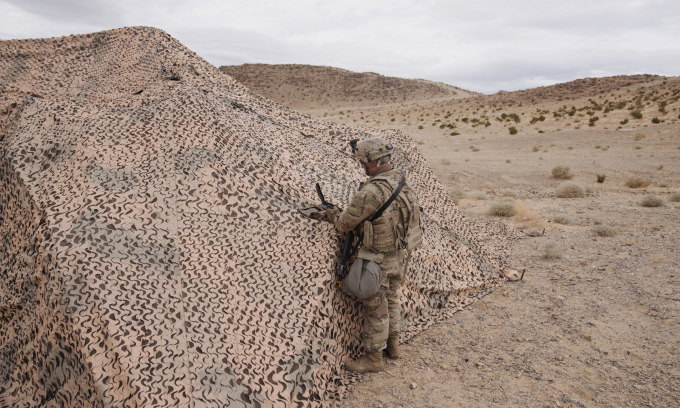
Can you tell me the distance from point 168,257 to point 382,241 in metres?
1.59

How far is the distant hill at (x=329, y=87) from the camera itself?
58688 mm

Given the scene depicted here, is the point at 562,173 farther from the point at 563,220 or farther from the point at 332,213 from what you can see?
the point at 332,213

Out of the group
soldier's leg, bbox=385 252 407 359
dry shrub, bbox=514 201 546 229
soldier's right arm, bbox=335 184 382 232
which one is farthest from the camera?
dry shrub, bbox=514 201 546 229

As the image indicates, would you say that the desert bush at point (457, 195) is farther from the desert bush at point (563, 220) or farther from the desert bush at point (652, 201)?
the desert bush at point (652, 201)

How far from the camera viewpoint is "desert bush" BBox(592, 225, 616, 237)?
7.21 metres

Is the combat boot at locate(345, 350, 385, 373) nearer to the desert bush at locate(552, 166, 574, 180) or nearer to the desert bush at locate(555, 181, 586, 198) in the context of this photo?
the desert bush at locate(555, 181, 586, 198)

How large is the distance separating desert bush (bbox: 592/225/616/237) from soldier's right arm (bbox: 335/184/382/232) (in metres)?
Answer: 5.52

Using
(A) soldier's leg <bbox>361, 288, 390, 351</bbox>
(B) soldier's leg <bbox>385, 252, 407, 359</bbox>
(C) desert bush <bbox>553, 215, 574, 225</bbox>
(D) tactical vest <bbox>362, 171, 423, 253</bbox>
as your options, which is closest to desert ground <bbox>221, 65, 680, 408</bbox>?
(C) desert bush <bbox>553, 215, 574, 225</bbox>

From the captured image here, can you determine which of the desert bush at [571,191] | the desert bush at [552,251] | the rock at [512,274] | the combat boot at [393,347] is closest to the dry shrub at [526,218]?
the desert bush at [552,251]

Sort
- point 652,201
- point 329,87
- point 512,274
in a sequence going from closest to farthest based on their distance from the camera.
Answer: point 512,274
point 652,201
point 329,87

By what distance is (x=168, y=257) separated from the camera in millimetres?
3338

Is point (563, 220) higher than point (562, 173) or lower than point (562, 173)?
lower

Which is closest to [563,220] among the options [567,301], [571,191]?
[571,191]

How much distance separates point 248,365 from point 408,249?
1.55m
